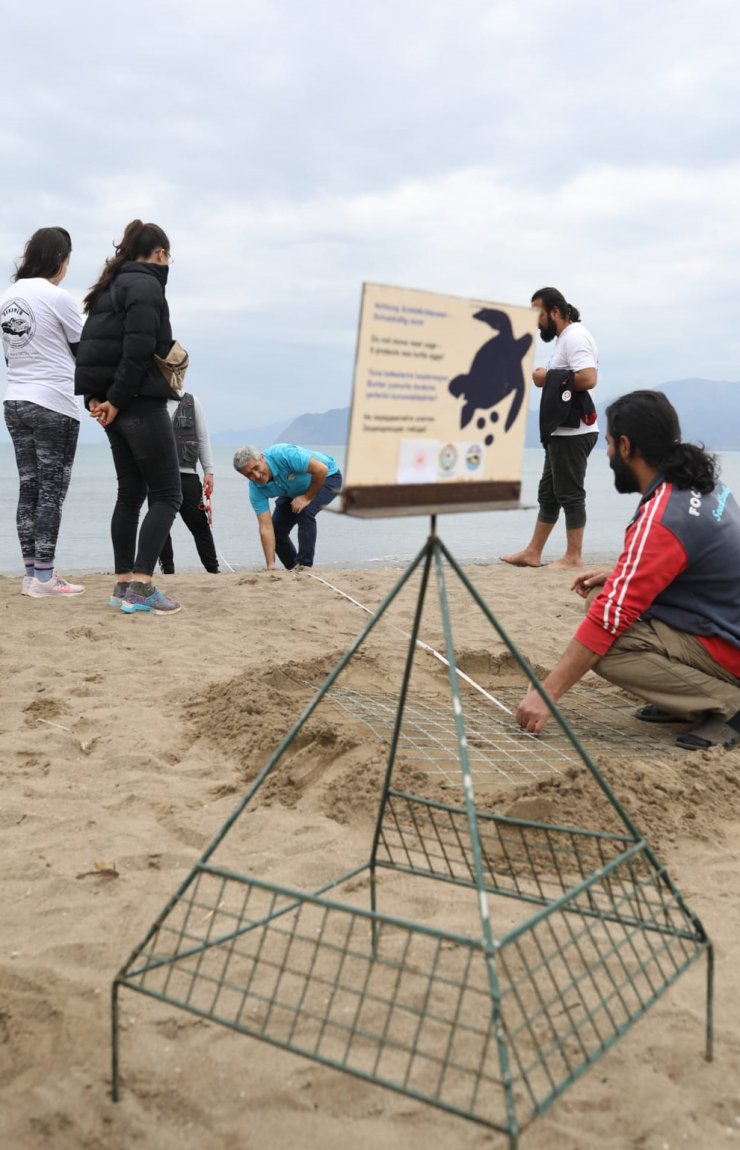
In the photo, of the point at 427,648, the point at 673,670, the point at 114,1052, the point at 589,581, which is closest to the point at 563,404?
the point at 427,648

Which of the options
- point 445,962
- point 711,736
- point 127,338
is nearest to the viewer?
point 445,962

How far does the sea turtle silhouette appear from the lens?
1975 mm

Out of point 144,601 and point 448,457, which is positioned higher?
point 448,457

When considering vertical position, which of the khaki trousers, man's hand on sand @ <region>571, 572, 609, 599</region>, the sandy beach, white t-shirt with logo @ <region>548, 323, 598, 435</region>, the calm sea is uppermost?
white t-shirt with logo @ <region>548, 323, 598, 435</region>

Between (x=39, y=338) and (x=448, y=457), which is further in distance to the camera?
(x=39, y=338)

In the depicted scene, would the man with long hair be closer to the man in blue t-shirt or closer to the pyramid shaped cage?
the man in blue t-shirt

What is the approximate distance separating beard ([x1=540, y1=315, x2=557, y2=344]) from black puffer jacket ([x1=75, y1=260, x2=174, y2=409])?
115 inches

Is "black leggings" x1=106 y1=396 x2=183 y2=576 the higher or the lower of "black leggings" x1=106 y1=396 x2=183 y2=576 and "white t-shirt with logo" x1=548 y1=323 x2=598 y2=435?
the lower

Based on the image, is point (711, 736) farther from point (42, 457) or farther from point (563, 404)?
point (42, 457)

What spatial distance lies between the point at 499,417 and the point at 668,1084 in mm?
1362

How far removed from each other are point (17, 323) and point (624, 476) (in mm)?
3610

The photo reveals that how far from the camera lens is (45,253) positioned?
5.57 metres

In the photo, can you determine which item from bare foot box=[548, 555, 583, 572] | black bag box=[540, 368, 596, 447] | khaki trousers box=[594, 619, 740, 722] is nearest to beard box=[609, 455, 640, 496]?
khaki trousers box=[594, 619, 740, 722]

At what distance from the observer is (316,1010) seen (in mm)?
2135
